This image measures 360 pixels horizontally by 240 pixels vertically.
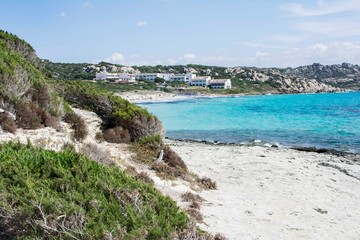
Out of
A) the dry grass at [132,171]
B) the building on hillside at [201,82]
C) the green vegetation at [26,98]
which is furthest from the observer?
the building on hillside at [201,82]

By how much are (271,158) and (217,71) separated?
183 metres

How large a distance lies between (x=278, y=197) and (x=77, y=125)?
656 cm

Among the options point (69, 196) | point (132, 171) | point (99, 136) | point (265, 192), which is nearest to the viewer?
point (69, 196)

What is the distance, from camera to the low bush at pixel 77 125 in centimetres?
1179

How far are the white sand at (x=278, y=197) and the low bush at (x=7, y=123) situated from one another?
5296 mm

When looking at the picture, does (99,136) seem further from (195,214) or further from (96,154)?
(195,214)

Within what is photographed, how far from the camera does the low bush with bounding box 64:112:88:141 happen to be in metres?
11.8

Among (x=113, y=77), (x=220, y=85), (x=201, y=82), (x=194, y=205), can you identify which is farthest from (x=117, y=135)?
(x=201, y=82)

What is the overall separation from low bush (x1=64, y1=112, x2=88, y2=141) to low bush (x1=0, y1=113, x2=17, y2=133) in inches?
81.9

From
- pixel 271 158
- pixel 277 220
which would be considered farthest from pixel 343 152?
pixel 277 220

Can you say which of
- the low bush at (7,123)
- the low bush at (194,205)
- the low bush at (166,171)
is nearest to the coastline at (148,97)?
the low bush at (166,171)

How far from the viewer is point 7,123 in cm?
981

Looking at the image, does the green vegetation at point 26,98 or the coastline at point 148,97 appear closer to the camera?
the green vegetation at point 26,98

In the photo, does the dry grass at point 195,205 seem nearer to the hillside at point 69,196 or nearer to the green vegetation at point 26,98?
the hillside at point 69,196
